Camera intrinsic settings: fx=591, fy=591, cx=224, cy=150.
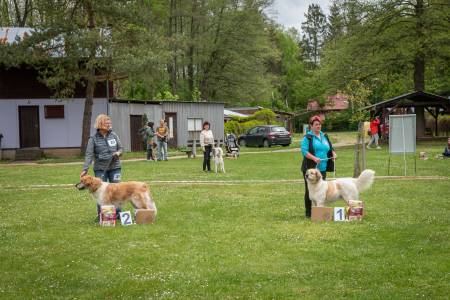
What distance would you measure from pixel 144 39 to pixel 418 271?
90.5ft

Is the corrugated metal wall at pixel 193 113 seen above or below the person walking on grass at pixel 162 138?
above

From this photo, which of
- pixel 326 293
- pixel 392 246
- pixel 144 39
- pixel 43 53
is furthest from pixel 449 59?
pixel 326 293

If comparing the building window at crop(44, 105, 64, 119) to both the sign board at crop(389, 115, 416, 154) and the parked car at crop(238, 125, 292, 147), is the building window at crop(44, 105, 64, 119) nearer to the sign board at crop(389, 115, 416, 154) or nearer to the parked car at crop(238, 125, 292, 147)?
the parked car at crop(238, 125, 292, 147)

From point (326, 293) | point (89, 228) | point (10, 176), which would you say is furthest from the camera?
point (10, 176)

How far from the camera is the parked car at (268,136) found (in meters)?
43.8

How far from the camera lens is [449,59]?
40906 mm

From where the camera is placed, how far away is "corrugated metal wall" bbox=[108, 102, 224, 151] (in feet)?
121

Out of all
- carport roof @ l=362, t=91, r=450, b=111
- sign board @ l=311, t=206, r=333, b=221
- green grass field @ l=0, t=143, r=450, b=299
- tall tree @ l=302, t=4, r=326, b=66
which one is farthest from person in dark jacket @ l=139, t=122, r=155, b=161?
tall tree @ l=302, t=4, r=326, b=66

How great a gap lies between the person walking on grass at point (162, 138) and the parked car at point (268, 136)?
15.1 meters

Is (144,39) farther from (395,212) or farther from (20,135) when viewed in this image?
(395,212)

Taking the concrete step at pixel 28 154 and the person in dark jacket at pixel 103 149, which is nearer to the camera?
the person in dark jacket at pixel 103 149

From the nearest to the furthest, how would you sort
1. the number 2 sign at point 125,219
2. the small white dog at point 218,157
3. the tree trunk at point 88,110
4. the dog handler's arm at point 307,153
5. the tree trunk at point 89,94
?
1. the number 2 sign at point 125,219
2. the dog handler's arm at point 307,153
3. the small white dog at point 218,157
4. the tree trunk at point 89,94
5. the tree trunk at point 88,110

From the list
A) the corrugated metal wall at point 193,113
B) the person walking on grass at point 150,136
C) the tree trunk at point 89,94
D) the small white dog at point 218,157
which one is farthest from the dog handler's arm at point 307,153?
the corrugated metal wall at point 193,113

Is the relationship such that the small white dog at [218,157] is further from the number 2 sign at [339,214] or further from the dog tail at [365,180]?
the number 2 sign at [339,214]
